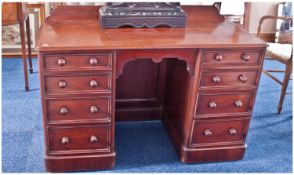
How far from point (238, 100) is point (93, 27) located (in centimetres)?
86

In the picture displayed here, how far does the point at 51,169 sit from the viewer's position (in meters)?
1.97

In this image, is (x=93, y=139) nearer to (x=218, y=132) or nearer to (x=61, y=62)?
(x=61, y=62)

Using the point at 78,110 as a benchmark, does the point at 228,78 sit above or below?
above

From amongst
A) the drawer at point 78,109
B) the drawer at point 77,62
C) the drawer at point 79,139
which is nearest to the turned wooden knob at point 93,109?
the drawer at point 78,109

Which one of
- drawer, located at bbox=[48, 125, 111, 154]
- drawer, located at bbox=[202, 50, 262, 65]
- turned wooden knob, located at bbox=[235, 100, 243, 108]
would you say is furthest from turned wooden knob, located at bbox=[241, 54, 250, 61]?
drawer, located at bbox=[48, 125, 111, 154]

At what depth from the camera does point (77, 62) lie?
1703 millimetres

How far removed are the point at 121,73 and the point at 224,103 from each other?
572mm

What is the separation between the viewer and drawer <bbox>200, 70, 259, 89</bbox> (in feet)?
6.11

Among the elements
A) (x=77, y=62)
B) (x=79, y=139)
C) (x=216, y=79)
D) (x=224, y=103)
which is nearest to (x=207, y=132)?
(x=224, y=103)

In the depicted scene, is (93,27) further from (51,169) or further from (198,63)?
(51,169)

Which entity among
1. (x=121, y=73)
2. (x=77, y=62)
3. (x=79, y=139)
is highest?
(x=77, y=62)

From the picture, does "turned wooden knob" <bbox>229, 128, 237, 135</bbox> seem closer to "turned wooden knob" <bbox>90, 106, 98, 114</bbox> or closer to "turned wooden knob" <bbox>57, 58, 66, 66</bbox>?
"turned wooden knob" <bbox>90, 106, 98, 114</bbox>

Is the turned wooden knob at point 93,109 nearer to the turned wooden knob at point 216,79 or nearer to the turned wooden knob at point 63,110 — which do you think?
the turned wooden knob at point 63,110

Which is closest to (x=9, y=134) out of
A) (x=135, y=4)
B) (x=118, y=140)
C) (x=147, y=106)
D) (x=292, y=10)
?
(x=118, y=140)
